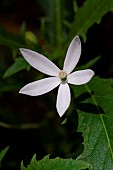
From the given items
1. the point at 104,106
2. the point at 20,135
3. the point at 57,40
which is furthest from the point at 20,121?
the point at 104,106

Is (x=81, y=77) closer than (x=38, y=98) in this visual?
Yes

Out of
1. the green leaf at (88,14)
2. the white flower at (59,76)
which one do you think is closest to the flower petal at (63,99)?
the white flower at (59,76)

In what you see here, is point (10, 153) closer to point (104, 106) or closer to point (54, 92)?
point (54, 92)

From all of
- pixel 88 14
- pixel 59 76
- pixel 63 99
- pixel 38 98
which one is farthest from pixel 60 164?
pixel 38 98

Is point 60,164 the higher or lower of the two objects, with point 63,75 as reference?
lower

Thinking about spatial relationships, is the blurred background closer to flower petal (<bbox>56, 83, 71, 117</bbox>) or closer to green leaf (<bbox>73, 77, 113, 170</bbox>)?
green leaf (<bbox>73, 77, 113, 170</bbox>)

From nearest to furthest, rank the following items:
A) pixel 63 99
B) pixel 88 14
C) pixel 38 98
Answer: pixel 63 99 → pixel 88 14 → pixel 38 98

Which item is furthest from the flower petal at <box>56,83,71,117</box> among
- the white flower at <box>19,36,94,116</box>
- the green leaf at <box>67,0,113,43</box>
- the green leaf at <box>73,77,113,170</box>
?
the green leaf at <box>67,0,113,43</box>

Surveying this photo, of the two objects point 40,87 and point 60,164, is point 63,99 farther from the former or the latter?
point 60,164
